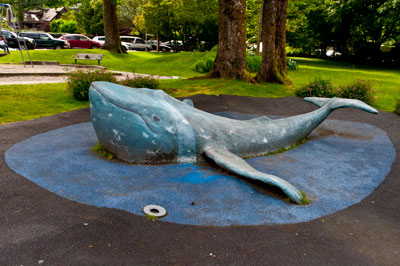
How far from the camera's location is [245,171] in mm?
5031

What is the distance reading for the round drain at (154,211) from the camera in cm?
416

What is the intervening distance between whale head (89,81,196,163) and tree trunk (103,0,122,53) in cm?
2497

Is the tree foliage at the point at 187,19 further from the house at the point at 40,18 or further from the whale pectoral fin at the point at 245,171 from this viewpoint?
the house at the point at 40,18

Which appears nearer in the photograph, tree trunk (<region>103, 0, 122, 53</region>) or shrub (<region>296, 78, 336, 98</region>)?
shrub (<region>296, 78, 336, 98</region>)

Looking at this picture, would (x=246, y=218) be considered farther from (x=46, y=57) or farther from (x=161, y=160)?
(x=46, y=57)

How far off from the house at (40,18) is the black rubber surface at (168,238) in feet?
289

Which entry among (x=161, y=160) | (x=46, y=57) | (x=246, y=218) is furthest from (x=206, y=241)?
(x=46, y=57)

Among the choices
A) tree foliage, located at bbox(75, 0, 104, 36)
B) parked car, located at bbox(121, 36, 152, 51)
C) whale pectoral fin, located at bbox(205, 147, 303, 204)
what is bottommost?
whale pectoral fin, located at bbox(205, 147, 303, 204)

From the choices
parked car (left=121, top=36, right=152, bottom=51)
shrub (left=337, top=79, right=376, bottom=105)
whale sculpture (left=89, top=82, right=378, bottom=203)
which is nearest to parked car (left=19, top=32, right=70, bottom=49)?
parked car (left=121, top=36, right=152, bottom=51)

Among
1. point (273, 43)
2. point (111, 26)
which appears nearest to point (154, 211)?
point (273, 43)

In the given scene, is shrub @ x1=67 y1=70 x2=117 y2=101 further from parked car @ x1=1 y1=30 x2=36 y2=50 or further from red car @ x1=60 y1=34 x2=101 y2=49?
red car @ x1=60 y1=34 x2=101 y2=49

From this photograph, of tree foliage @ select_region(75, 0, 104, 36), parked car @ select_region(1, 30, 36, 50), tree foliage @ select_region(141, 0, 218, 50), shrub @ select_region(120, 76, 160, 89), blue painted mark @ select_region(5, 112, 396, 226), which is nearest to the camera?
blue painted mark @ select_region(5, 112, 396, 226)

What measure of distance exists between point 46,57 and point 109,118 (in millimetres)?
22336

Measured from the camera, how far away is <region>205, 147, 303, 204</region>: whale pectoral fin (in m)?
4.67
